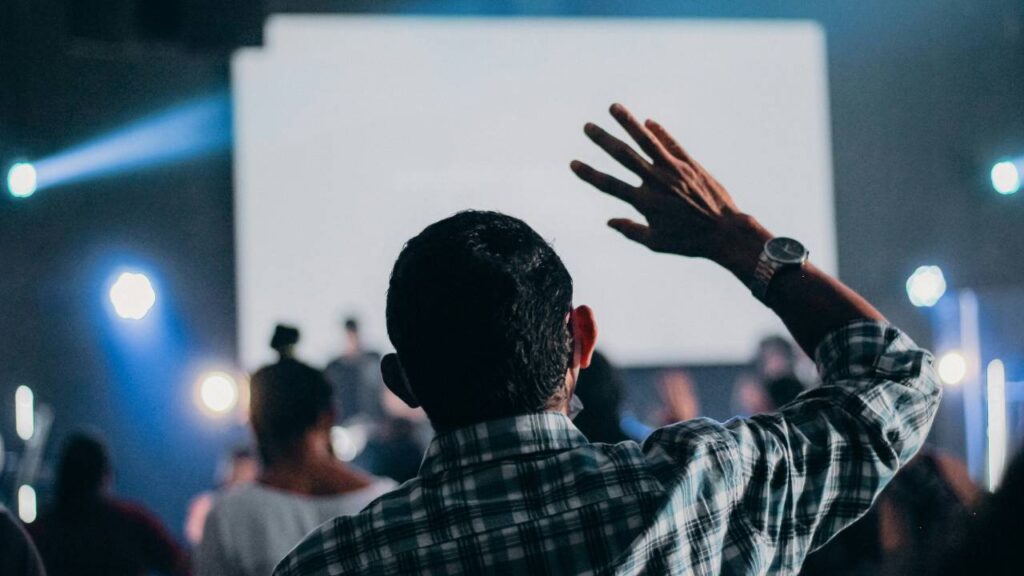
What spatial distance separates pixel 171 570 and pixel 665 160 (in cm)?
220

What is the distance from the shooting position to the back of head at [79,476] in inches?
115

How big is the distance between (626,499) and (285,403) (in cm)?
127

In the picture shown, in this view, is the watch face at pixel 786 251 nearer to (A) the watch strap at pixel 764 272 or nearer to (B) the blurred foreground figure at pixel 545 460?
(A) the watch strap at pixel 764 272

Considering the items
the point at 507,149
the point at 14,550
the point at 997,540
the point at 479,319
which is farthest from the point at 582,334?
the point at 507,149

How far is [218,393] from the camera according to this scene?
6.96 meters

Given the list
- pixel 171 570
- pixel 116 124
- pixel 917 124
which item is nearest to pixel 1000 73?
pixel 917 124

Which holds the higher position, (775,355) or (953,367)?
(775,355)

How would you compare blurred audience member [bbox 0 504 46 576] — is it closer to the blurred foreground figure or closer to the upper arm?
the blurred foreground figure

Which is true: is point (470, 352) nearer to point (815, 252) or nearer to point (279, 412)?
point (279, 412)

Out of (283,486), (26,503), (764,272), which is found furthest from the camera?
(26,503)

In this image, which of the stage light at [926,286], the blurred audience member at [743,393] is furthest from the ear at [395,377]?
the stage light at [926,286]

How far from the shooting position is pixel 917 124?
842 cm

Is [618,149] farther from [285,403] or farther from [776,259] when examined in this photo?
[285,403]

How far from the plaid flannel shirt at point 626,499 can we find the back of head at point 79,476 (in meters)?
2.26
